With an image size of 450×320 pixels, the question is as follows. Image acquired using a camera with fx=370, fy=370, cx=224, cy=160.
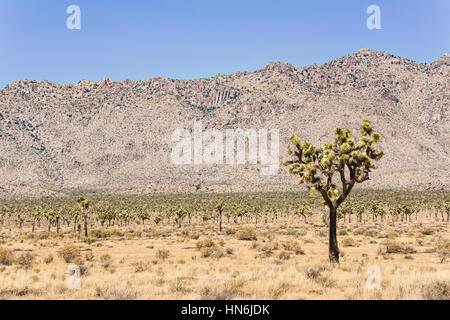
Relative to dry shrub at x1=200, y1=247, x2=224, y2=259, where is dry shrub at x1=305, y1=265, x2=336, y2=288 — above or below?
above

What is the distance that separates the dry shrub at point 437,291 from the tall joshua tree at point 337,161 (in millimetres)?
6076

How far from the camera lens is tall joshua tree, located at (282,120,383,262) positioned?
16375mm

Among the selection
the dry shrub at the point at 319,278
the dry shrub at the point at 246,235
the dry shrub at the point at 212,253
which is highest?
the dry shrub at the point at 319,278

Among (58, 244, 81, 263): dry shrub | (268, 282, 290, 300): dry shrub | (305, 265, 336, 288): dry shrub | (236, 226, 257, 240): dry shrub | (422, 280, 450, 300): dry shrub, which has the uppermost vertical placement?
(422, 280, 450, 300): dry shrub

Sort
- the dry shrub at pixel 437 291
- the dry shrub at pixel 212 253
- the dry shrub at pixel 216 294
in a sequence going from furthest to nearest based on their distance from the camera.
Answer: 1. the dry shrub at pixel 212 253
2. the dry shrub at pixel 216 294
3. the dry shrub at pixel 437 291

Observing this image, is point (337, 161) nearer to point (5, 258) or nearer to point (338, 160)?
point (338, 160)

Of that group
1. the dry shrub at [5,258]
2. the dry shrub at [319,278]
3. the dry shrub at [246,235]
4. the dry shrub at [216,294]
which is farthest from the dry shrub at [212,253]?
the dry shrub at [246,235]

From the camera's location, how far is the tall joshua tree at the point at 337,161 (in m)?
16.4

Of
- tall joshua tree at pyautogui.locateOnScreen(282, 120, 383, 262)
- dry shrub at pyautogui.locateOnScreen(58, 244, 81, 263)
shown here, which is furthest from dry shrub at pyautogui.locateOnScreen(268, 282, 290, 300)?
dry shrub at pyautogui.locateOnScreen(58, 244, 81, 263)

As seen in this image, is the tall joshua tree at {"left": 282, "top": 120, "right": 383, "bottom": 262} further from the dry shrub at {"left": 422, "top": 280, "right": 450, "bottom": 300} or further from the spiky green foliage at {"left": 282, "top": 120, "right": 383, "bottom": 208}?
the dry shrub at {"left": 422, "top": 280, "right": 450, "bottom": 300}

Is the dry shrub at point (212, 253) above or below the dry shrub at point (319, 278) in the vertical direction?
below

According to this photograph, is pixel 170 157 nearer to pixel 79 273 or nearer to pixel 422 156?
pixel 422 156

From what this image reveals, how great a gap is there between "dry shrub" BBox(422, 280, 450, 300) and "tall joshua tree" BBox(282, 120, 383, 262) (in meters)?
6.08

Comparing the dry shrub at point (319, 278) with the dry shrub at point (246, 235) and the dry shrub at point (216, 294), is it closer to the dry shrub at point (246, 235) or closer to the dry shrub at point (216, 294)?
the dry shrub at point (216, 294)
